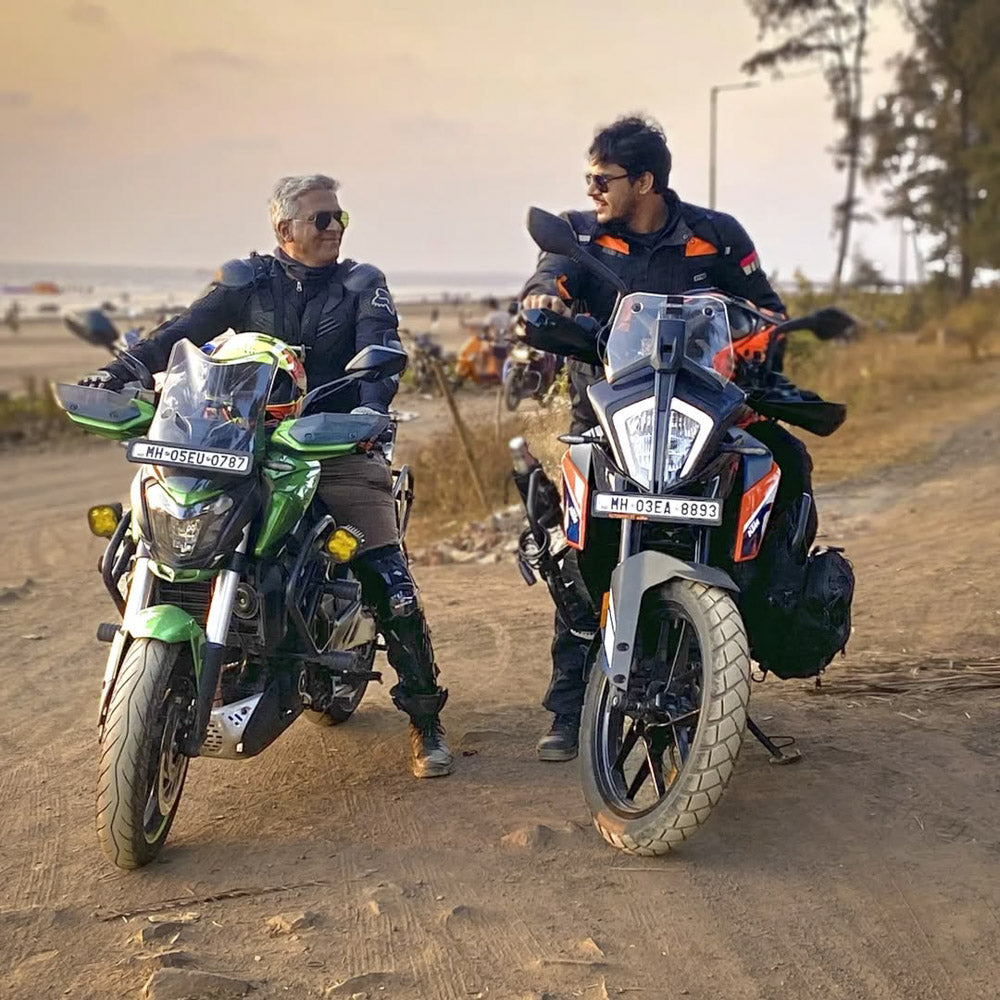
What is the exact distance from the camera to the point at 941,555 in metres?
7.95

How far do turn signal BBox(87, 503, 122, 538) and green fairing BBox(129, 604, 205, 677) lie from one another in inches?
17.7

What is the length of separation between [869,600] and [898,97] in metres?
36.3

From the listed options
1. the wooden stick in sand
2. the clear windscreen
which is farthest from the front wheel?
the wooden stick in sand

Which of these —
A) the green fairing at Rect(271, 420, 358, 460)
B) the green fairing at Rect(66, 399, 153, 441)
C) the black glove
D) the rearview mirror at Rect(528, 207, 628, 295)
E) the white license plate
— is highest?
the rearview mirror at Rect(528, 207, 628, 295)

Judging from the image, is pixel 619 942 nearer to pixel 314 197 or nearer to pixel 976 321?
pixel 314 197

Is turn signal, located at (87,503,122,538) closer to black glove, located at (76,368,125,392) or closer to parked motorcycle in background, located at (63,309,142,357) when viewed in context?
black glove, located at (76,368,125,392)

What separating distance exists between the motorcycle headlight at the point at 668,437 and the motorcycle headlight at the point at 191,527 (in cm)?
115

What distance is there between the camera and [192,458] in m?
3.93

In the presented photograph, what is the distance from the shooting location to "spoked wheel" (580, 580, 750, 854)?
3656 mm

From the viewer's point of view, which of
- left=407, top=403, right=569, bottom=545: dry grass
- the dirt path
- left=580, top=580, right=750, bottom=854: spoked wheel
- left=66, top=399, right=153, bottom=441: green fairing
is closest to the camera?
the dirt path

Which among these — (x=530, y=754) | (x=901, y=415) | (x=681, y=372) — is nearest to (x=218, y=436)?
(x=681, y=372)

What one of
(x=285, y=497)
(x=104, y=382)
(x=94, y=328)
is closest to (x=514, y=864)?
(x=285, y=497)

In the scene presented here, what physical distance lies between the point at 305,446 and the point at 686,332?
46.1 inches

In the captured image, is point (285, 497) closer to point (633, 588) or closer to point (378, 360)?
point (378, 360)
